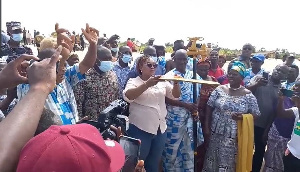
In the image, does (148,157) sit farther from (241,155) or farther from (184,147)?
(241,155)

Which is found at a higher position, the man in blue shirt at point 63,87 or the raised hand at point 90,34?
the raised hand at point 90,34

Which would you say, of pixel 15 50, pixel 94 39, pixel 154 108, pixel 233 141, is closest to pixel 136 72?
pixel 154 108

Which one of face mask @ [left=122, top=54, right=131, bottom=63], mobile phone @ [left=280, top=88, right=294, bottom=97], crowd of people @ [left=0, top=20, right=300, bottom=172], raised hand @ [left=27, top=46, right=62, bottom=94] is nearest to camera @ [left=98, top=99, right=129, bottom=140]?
crowd of people @ [left=0, top=20, right=300, bottom=172]

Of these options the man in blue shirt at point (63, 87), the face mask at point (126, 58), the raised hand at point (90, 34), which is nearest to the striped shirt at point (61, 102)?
the man in blue shirt at point (63, 87)

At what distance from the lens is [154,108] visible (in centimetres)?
371

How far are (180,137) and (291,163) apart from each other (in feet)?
4.49

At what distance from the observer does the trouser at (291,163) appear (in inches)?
133

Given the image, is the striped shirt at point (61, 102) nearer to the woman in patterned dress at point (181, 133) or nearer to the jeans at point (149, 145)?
the jeans at point (149, 145)

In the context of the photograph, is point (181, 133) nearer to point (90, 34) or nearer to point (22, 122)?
point (90, 34)

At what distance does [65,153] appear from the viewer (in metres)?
0.99

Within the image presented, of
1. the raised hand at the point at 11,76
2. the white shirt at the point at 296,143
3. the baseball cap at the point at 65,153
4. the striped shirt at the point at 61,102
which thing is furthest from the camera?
the white shirt at the point at 296,143

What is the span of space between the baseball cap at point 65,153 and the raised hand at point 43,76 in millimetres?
165

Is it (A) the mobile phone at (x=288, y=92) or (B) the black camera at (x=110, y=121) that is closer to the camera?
(B) the black camera at (x=110, y=121)

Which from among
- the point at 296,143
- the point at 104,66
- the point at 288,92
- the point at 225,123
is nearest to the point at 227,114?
the point at 225,123
